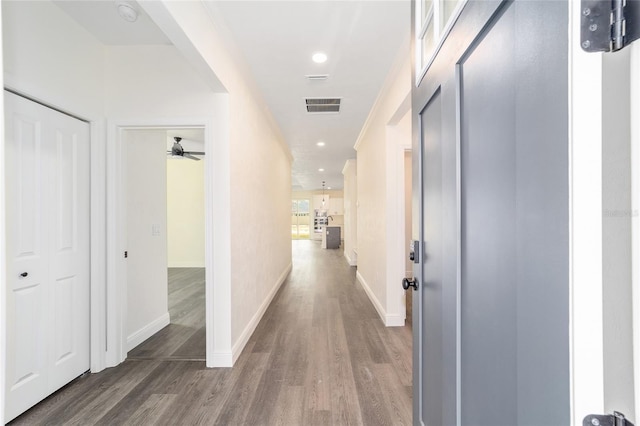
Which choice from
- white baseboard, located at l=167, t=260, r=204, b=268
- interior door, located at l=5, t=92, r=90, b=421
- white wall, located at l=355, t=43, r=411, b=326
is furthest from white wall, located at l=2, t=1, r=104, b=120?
white baseboard, located at l=167, t=260, r=204, b=268

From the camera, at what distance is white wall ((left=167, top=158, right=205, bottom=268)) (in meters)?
6.45

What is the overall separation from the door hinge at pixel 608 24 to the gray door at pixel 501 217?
0.04 meters

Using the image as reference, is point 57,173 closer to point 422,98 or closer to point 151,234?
point 151,234

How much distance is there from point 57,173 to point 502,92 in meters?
2.69

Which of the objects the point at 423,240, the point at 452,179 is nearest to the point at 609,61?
the point at 452,179

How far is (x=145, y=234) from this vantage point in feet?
9.59

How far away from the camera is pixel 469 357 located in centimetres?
85

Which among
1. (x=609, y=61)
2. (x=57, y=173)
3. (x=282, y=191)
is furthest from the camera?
(x=282, y=191)

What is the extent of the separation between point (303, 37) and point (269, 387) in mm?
2666

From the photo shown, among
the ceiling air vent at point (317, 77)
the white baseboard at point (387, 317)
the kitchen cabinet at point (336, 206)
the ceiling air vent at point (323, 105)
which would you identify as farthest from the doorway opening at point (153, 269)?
the kitchen cabinet at point (336, 206)

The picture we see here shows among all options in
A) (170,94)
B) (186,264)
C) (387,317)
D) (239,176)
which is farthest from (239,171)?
(186,264)

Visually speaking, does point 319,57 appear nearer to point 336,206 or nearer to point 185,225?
point 185,225

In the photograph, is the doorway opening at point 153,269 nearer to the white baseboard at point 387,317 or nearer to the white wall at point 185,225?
the white baseboard at point 387,317

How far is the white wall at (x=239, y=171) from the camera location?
174cm
